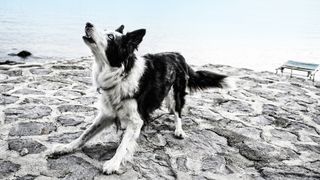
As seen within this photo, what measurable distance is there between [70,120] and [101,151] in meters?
1.11

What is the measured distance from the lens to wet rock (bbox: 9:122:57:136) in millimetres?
4793

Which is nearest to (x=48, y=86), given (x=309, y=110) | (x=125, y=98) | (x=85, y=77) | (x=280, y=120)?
(x=85, y=77)

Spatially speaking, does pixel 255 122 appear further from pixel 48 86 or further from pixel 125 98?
pixel 48 86

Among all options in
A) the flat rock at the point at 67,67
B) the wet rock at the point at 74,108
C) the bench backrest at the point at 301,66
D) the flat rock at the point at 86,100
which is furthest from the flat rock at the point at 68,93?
the bench backrest at the point at 301,66

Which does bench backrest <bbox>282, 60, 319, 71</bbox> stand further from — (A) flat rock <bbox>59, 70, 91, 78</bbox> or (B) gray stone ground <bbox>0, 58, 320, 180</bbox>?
(A) flat rock <bbox>59, 70, 91, 78</bbox>

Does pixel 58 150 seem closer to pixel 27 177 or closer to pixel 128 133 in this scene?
pixel 27 177

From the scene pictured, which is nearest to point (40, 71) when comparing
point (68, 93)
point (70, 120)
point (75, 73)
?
point (75, 73)

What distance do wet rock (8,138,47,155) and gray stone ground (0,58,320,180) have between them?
0.04ft

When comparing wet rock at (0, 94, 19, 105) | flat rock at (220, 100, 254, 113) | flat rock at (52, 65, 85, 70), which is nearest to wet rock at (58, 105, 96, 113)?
wet rock at (0, 94, 19, 105)

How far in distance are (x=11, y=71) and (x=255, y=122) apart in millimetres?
5121

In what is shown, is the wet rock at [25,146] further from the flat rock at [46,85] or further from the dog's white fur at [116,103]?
the flat rock at [46,85]

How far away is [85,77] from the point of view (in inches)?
309

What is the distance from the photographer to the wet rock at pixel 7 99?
19.1ft

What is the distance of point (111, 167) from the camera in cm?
399
